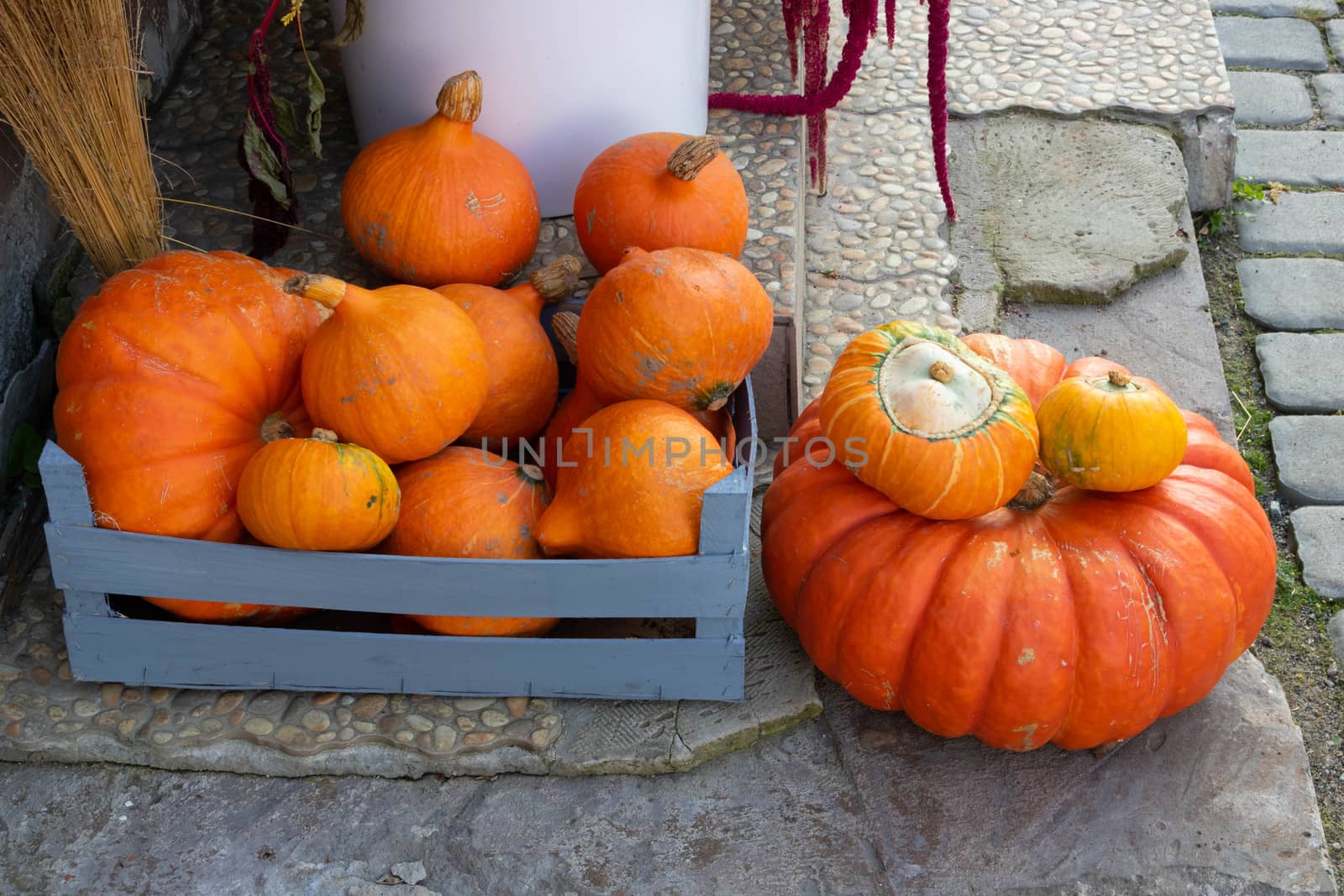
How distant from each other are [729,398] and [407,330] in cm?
58

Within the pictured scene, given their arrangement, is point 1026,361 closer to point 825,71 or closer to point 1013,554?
point 1013,554

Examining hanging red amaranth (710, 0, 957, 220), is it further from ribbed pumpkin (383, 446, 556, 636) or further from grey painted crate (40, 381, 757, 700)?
ribbed pumpkin (383, 446, 556, 636)

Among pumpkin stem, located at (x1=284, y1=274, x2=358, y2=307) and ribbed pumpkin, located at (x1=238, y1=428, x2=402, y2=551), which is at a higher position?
pumpkin stem, located at (x1=284, y1=274, x2=358, y2=307)

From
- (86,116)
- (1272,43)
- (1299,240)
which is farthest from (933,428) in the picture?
(1272,43)

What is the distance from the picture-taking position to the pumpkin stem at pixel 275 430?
5.85 feet

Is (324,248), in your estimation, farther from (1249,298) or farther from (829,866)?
(1249,298)

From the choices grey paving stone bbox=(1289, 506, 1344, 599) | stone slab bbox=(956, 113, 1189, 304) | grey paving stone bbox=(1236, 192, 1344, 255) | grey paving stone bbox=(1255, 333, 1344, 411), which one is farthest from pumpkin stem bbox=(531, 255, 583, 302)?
grey paving stone bbox=(1236, 192, 1344, 255)

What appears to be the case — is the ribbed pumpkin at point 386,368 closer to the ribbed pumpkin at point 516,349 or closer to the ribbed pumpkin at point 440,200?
the ribbed pumpkin at point 516,349

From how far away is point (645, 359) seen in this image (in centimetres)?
182

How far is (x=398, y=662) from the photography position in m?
1.84

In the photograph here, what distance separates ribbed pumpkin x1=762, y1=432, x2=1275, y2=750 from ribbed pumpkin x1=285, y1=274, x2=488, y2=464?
22.8 inches

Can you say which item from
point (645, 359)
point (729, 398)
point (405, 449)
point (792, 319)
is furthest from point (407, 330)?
point (792, 319)

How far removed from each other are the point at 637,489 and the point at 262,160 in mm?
1071

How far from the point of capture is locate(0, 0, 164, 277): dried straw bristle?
1.79 metres
